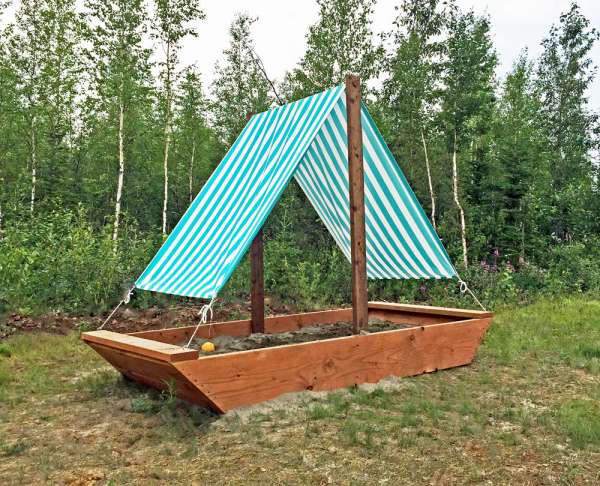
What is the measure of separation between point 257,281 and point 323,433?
193 cm

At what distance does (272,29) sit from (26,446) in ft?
38.3

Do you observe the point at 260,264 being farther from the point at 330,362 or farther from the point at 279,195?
the point at 330,362

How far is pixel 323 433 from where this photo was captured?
3256mm

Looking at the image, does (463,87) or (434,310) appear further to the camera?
(463,87)

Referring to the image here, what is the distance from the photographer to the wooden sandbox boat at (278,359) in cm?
341

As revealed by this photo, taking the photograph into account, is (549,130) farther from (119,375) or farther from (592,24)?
(119,375)

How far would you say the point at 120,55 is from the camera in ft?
36.0

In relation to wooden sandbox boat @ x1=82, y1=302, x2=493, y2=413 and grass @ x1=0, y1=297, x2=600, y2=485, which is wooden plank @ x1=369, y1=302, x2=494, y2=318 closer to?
wooden sandbox boat @ x1=82, y1=302, x2=493, y2=413

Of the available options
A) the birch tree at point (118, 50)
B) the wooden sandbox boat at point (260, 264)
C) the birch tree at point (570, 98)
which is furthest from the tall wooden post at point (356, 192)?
the birch tree at point (570, 98)

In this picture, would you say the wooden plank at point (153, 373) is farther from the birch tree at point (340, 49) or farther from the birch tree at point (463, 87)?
the birch tree at point (340, 49)

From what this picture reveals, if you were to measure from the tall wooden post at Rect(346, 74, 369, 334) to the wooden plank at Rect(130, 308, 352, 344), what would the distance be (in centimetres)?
121

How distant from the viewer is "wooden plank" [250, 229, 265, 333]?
4918 mm

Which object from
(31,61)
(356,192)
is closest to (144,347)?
(356,192)

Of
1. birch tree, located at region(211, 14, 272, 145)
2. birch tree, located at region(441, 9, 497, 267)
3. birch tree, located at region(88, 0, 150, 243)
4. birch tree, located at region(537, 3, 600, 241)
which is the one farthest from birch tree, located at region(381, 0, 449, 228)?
birch tree, located at region(537, 3, 600, 241)
